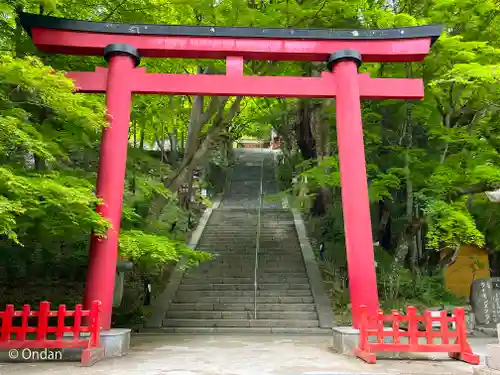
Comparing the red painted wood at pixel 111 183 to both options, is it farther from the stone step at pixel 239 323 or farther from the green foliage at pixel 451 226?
the green foliage at pixel 451 226

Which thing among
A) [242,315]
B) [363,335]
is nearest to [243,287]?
[242,315]

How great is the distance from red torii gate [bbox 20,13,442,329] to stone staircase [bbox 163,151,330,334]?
13.4ft

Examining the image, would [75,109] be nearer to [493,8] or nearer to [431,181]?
[431,181]

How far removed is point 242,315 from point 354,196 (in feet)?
17.0

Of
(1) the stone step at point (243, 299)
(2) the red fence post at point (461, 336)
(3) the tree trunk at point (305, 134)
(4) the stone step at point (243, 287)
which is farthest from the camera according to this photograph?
(3) the tree trunk at point (305, 134)

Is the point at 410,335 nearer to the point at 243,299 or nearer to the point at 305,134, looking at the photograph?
the point at 243,299

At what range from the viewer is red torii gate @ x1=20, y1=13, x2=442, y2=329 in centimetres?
784

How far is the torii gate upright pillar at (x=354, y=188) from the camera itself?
25.0 ft

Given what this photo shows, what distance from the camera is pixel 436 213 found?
10109 mm

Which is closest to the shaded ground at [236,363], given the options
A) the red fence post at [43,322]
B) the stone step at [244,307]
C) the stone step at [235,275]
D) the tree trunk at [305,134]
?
the red fence post at [43,322]

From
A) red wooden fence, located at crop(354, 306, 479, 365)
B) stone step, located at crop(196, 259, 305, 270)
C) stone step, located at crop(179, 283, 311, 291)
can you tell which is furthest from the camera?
stone step, located at crop(196, 259, 305, 270)

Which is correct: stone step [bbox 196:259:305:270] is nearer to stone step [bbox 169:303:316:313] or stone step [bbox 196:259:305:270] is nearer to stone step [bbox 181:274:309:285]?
stone step [bbox 181:274:309:285]

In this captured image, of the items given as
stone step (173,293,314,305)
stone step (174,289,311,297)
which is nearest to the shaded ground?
stone step (173,293,314,305)

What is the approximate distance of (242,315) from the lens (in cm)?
1137
